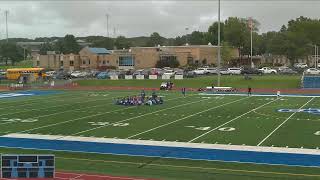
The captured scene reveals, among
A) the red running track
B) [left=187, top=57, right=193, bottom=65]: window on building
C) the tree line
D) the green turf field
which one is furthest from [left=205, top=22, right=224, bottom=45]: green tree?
the red running track

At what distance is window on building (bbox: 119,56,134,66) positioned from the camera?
365 ft

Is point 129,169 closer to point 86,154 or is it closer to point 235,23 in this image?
point 86,154

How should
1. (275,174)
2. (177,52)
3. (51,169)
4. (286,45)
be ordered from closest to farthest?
(51,169), (275,174), (286,45), (177,52)

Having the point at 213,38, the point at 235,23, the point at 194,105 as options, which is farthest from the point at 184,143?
the point at 213,38

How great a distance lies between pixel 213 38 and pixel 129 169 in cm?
13100

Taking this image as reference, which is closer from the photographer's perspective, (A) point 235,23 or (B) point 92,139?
(B) point 92,139

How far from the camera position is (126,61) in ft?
368

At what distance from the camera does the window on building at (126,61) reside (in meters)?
111

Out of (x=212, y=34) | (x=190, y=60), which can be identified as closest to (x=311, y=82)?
(x=190, y=60)

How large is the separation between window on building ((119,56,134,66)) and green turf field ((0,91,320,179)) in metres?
66.5

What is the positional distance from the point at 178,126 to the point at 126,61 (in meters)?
85.1

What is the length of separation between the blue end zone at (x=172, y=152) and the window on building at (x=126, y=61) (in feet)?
287

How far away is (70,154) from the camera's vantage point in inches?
803

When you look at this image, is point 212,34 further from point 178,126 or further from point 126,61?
point 178,126
